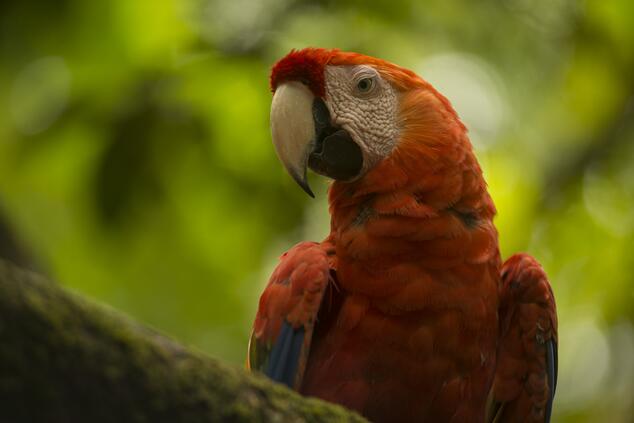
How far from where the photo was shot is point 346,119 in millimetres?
2979

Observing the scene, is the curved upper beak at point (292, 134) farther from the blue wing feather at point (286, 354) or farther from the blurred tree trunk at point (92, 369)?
the blurred tree trunk at point (92, 369)

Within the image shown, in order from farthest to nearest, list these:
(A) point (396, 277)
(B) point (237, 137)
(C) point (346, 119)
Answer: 1. (B) point (237, 137)
2. (C) point (346, 119)
3. (A) point (396, 277)

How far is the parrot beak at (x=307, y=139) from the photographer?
113 inches

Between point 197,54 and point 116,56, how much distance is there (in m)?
0.40

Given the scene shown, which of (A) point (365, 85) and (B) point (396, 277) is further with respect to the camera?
(A) point (365, 85)

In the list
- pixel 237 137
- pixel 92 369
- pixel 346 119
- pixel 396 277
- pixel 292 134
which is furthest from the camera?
pixel 237 137

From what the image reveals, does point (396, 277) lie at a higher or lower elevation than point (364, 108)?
lower

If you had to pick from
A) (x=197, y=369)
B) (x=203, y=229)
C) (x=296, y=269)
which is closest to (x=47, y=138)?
(x=203, y=229)

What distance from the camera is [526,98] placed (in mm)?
5293

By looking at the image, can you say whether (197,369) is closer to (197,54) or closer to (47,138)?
(47,138)

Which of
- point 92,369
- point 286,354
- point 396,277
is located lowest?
point 92,369

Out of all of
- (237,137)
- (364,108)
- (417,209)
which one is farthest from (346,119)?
(237,137)

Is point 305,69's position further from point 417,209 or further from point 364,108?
point 417,209

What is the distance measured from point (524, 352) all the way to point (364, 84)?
1044 millimetres
